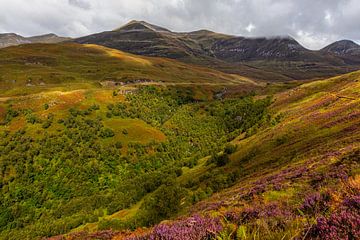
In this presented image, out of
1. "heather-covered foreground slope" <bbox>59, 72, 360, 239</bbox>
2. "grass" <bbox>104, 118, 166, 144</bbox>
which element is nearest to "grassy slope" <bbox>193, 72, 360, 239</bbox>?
"heather-covered foreground slope" <bbox>59, 72, 360, 239</bbox>

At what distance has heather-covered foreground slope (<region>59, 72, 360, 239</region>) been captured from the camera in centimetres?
638

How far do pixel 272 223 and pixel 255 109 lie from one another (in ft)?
292

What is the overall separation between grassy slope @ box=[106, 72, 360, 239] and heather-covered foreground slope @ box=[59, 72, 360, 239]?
4 centimetres

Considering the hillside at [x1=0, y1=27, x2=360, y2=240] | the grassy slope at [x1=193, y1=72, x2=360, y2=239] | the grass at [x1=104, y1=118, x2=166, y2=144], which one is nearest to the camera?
the hillside at [x1=0, y1=27, x2=360, y2=240]

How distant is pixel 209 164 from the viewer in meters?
59.2

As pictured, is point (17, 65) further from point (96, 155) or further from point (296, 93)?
point (296, 93)

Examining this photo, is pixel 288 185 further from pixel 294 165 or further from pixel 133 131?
pixel 133 131

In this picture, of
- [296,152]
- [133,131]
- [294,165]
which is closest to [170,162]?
[133,131]

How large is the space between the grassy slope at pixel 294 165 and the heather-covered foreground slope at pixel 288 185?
0.12ft

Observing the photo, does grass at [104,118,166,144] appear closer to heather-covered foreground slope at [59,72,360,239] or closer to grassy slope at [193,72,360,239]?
heather-covered foreground slope at [59,72,360,239]

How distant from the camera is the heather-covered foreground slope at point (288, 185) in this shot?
20.9 ft

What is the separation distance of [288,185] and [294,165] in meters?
9.67

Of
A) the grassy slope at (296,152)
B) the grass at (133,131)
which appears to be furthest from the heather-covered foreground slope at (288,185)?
the grass at (133,131)

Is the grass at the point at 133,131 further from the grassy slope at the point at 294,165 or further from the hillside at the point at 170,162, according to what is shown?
the grassy slope at the point at 294,165
